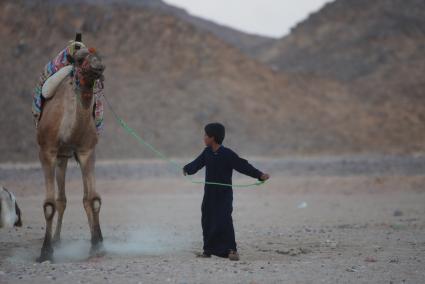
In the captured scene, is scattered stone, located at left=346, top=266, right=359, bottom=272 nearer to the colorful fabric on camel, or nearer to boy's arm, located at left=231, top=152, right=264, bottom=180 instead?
boy's arm, located at left=231, top=152, right=264, bottom=180

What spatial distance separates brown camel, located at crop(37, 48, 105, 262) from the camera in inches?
342

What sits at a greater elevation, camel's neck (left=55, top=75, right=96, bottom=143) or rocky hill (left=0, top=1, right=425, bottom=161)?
rocky hill (left=0, top=1, right=425, bottom=161)

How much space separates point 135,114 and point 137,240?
31.2 meters

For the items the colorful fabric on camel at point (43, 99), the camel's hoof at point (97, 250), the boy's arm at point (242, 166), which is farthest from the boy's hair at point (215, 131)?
the camel's hoof at point (97, 250)

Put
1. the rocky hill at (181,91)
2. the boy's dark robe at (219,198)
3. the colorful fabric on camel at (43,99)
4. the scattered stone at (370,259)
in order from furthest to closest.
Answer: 1. the rocky hill at (181,91)
2. the colorful fabric on camel at (43,99)
3. the boy's dark robe at (219,198)
4. the scattered stone at (370,259)

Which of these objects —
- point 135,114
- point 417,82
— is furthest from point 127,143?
point 417,82

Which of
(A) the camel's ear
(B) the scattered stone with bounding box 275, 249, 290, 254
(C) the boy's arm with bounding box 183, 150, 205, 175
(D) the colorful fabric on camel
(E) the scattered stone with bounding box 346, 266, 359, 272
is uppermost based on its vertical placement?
(A) the camel's ear

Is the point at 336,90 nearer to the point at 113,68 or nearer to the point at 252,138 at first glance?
the point at 252,138

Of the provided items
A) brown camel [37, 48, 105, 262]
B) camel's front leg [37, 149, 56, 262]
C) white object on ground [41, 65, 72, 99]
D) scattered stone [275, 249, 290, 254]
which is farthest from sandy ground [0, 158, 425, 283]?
white object on ground [41, 65, 72, 99]

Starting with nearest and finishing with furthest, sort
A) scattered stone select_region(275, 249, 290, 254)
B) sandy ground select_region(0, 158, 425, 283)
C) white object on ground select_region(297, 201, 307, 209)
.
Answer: sandy ground select_region(0, 158, 425, 283) → scattered stone select_region(275, 249, 290, 254) → white object on ground select_region(297, 201, 307, 209)

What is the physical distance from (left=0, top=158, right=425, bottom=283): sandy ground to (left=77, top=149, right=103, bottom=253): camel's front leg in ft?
0.92

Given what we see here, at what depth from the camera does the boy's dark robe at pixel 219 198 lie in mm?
8547

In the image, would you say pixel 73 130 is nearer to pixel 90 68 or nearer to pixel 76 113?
pixel 76 113

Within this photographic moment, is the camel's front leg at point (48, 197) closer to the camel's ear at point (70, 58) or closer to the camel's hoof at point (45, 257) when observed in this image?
the camel's hoof at point (45, 257)
